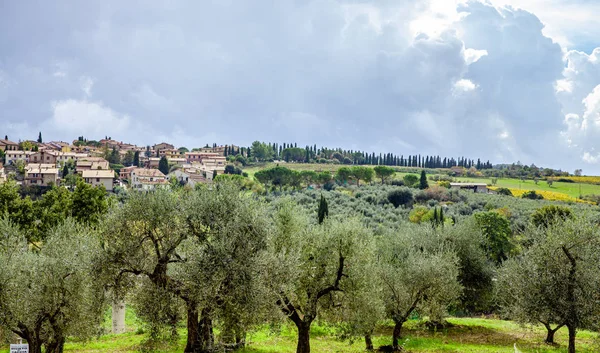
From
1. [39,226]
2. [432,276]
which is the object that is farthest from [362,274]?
[39,226]

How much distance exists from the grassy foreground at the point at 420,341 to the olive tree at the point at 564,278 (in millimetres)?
1830

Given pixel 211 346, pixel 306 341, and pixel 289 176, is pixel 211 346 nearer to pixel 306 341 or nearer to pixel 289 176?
pixel 306 341

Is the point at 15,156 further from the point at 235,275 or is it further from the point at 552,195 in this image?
the point at 235,275

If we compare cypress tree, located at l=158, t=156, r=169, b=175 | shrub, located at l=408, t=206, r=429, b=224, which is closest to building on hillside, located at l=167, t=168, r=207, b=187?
cypress tree, located at l=158, t=156, r=169, b=175

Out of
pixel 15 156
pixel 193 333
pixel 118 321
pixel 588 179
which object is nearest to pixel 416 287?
pixel 193 333

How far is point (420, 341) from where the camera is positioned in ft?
102

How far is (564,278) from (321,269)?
38.0 feet

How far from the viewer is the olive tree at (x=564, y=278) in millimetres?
23875

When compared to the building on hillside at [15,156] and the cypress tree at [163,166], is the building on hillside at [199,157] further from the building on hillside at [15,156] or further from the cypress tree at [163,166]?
the building on hillside at [15,156]

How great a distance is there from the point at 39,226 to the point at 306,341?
112ft

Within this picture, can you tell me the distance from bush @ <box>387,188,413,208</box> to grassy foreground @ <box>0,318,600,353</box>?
187 feet

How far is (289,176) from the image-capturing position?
11944 cm

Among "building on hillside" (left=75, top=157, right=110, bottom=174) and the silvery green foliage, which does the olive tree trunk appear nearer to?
the silvery green foliage

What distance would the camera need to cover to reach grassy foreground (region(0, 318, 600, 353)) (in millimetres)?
26781
